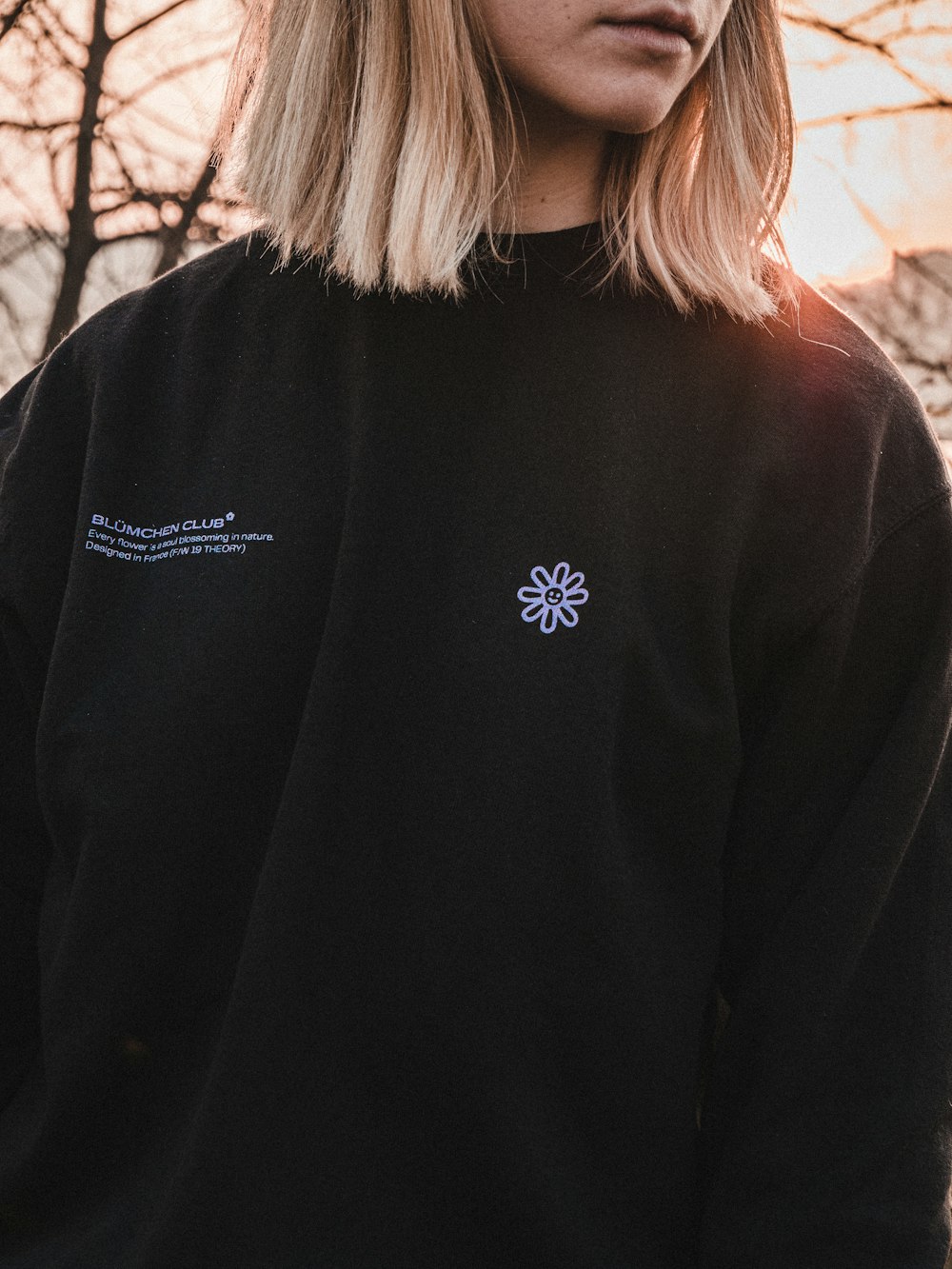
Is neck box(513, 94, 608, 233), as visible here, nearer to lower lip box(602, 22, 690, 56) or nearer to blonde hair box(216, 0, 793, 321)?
blonde hair box(216, 0, 793, 321)

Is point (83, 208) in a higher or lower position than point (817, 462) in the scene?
higher

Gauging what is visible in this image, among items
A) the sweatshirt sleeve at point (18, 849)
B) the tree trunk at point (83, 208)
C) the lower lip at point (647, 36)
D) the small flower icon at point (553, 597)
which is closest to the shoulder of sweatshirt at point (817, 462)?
the small flower icon at point (553, 597)

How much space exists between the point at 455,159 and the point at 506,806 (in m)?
0.72

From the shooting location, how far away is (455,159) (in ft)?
4.20

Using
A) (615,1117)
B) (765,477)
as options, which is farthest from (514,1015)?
(765,477)

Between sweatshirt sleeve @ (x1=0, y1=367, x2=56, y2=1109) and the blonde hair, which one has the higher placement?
the blonde hair

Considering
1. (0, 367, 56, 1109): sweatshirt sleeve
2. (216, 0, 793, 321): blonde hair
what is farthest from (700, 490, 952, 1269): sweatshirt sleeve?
(0, 367, 56, 1109): sweatshirt sleeve

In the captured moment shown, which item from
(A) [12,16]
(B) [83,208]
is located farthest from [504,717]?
(A) [12,16]

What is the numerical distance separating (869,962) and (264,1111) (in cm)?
66

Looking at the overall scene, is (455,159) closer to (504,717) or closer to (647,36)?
(647,36)

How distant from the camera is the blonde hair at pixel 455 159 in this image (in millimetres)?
1275

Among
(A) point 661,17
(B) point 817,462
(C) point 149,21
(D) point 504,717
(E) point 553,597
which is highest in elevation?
(C) point 149,21

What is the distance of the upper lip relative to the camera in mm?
1186

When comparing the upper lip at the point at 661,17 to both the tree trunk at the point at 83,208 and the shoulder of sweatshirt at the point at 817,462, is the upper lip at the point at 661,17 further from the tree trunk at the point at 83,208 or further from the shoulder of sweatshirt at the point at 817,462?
the tree trunk at the point at 83,208
